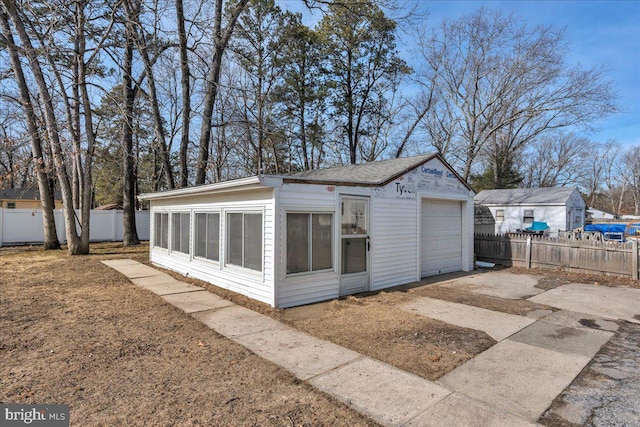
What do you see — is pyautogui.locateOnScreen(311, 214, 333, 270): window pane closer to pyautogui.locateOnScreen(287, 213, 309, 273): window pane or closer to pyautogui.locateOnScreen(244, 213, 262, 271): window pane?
pyautogui.locateOnScreen(287, 213, 309, 273): window pane

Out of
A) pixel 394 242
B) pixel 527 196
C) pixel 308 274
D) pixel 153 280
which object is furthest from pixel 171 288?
pixel 527 196

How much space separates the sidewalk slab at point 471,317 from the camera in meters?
5.07

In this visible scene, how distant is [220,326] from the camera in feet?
16.6

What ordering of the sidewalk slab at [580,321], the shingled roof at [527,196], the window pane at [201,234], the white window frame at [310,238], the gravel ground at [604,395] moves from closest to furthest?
the gravel ground at [604,395]
the sidewalk slab at [580,321]
the white window frame at [310,238]
the window pane at [201,234]
the shingled roof at [527,196]

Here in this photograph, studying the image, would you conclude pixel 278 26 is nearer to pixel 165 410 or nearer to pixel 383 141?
pixel 383 141

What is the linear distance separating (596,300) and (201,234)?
8.77m

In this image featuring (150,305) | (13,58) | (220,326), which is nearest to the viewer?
(220,326)

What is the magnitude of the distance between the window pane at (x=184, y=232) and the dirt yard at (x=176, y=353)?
7.02 ft

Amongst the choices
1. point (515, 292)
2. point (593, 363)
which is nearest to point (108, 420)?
point (593, 363)

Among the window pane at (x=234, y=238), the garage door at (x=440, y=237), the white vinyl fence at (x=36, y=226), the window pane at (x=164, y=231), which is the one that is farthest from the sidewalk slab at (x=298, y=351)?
the white vinyl fence at (x=36, y=226)

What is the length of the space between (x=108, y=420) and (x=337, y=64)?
20498mm

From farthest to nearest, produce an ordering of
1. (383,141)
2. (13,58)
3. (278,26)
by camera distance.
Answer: (383,141) < (278,26) < (13,58)

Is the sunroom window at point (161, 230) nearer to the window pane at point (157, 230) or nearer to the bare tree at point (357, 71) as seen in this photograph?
the window pane at point (157, 230)

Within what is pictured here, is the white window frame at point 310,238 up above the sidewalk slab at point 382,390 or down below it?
above
